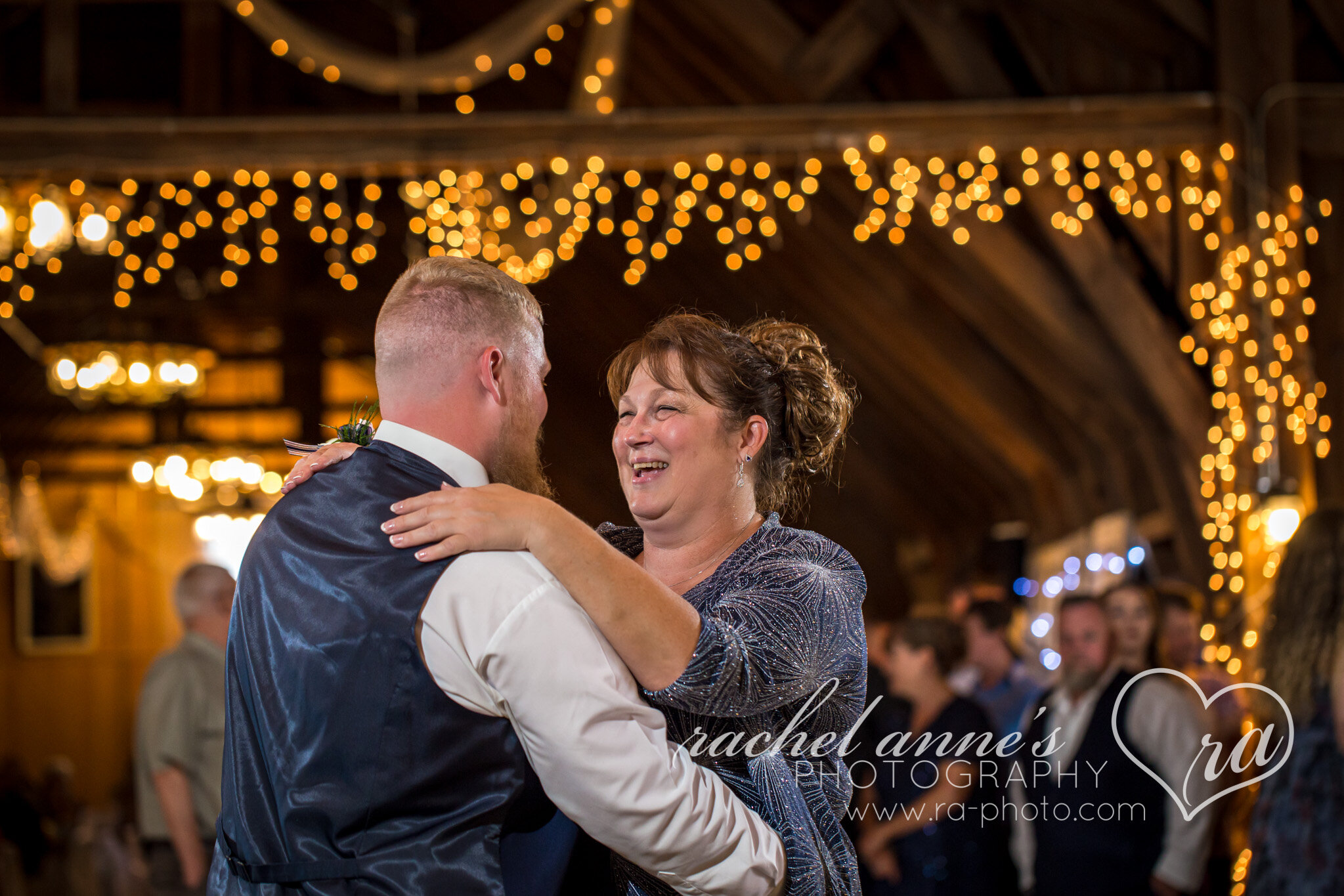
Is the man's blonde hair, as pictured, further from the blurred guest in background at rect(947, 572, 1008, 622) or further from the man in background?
the blurred guest in background at rect(947, 572, 1008, 622)

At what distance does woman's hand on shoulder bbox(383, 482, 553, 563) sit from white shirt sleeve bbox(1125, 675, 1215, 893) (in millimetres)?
1985

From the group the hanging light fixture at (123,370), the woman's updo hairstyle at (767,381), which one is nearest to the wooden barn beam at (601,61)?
the woman's updo hairstyle at (767,381)

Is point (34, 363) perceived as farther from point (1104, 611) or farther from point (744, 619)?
point (744, 619)

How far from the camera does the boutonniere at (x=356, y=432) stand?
1.79m

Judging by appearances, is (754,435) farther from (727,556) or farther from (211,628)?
(211,628)

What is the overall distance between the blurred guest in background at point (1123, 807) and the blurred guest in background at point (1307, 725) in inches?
19.6

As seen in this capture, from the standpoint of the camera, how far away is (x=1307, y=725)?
236 cm

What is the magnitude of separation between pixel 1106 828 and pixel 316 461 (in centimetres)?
218

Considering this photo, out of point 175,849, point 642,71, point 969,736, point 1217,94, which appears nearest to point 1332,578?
point 969,736

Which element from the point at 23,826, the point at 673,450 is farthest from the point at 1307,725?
the point at 23,826

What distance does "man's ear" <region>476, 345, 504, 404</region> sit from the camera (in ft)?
5.24

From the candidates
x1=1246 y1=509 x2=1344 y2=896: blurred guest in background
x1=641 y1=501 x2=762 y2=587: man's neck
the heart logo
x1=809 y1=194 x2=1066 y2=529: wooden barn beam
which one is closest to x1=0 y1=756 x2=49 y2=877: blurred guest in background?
x1=809 y1=194 x2=1066 y2=529: wooden barn beam

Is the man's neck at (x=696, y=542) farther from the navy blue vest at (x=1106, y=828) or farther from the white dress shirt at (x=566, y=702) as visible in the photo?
the navy blue vest at (x=1106, y=828)

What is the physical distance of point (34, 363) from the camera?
46.6 ft
